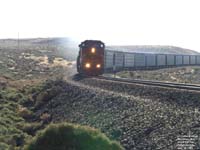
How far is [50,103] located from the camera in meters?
34.7

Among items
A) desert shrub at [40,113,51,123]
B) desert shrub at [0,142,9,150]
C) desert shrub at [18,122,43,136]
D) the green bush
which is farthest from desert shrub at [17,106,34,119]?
the green bush

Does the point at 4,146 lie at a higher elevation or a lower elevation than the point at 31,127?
higher

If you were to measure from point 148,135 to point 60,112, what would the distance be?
12676 millimetres

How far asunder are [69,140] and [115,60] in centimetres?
5002

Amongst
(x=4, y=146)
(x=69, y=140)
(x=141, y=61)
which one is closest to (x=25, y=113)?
(x=4, y=146)

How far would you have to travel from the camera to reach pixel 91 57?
49.1 m

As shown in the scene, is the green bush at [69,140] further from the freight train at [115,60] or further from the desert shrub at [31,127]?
the freight train at [115,60]

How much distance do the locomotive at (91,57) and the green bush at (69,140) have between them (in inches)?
1319

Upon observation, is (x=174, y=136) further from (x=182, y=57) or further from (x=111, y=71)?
(x=182, y=57)

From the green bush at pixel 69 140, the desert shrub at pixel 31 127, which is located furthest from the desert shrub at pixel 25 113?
the green bush at pixel 69 140

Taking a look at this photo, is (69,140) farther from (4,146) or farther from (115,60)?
(115,60)

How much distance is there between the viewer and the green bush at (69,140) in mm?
14680

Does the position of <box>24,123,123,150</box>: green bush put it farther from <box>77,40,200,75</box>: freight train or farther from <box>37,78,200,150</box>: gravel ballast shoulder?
<box>77,40,200,75</box>: freight train

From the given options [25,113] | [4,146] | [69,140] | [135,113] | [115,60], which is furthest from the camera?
[115,60]
